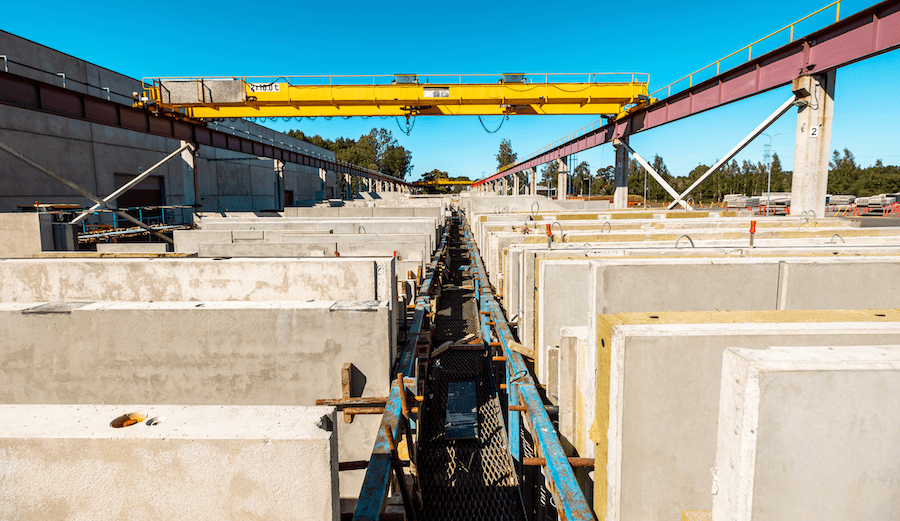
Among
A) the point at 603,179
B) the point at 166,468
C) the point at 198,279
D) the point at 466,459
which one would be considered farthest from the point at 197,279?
the point at 603,179

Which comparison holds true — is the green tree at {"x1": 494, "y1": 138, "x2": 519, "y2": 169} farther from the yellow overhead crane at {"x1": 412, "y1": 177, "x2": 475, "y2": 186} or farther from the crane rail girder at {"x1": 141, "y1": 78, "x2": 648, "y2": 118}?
the crane rail girder at {"x1": 141, "y1": 78, "x2": 648, "y2": 118}

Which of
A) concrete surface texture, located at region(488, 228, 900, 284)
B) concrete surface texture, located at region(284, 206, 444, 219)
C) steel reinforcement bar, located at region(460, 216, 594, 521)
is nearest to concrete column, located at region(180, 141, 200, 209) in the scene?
concrete surface texture, located at region(284, 206, 444, 219)

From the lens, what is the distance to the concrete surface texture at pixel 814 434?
4.51 ft

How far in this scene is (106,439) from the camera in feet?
5.59

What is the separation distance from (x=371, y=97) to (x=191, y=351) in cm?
1692

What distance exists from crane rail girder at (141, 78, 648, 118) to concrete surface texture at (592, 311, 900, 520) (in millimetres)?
18426

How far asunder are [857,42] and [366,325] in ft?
46.1

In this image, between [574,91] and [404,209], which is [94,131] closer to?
[404,209]

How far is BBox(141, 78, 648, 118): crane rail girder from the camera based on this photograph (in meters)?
18.3

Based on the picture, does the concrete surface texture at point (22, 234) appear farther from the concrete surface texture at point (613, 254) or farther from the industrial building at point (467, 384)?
the concrete surface texture at point (613, 254)

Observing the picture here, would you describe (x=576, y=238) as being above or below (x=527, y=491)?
above

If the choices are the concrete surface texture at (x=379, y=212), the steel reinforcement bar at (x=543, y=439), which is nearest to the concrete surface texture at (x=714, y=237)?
the steel reinforcement bar at (x=543, y=439)

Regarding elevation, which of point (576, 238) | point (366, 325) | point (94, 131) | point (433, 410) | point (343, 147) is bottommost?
point (433, 410)

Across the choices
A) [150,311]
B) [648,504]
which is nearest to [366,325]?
[150,311]
